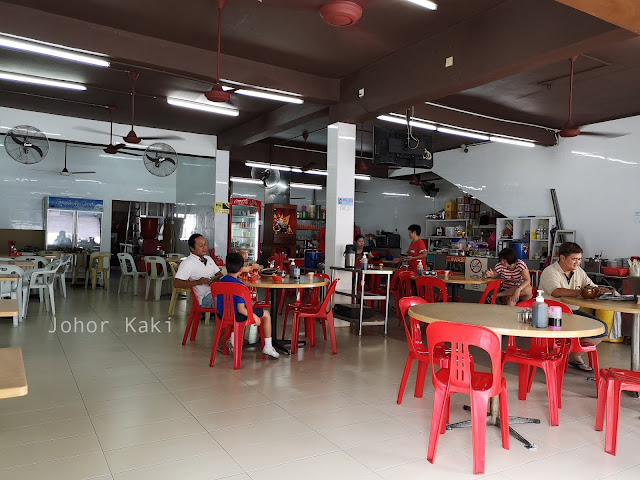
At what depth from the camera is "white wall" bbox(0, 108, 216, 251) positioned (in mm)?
10445

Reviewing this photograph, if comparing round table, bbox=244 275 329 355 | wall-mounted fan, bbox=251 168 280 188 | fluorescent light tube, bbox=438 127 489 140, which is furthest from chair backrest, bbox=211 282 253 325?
wall-mounted fan, bbox=251 168 280 188

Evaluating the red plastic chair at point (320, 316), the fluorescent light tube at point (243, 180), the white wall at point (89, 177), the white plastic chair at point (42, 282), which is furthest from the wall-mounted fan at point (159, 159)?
the fluorescent light tube at point (243, 180)

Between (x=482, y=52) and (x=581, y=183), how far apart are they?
5.48 metres

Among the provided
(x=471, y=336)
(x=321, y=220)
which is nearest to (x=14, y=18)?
(x=471, y=336)

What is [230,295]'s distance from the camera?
188 inches

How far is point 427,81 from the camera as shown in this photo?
238 inches

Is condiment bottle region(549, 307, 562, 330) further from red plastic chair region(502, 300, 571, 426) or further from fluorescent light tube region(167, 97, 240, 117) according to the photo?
fluorescent light tube region(167, 97, 240, 117)

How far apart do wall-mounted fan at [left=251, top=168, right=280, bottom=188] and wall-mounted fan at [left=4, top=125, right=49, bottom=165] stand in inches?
250

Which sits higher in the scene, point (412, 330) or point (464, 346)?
point (464, 346)

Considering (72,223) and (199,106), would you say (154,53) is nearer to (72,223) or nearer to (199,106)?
(199,106)

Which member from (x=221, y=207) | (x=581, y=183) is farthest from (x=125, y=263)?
(x=581, y=183)

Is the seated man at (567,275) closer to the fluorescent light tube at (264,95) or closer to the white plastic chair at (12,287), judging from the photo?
the fluorescent light tube at (264,95)

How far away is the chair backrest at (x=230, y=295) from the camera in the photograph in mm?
4645

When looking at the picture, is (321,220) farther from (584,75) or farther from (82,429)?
(82,429)
